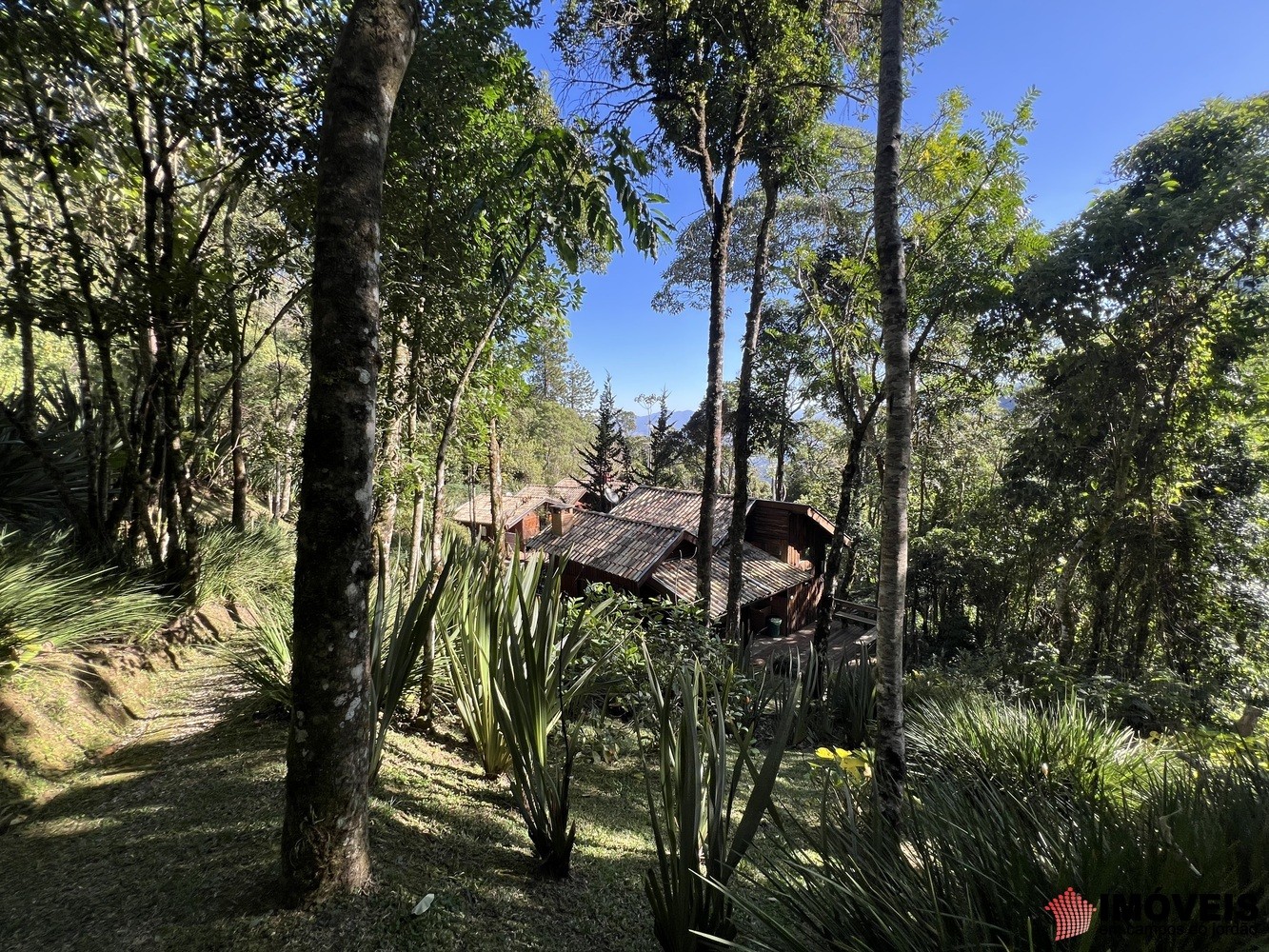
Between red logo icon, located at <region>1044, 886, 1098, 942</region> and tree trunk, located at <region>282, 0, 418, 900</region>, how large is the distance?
6.97ft

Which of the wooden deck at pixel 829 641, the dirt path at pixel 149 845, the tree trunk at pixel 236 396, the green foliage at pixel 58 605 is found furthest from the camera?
the wooden deck at pixel 829 641

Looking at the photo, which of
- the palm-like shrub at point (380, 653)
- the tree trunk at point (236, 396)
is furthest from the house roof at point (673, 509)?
the palm-like shrub at point (380, 653)

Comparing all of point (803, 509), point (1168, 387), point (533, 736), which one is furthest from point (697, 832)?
point (803, 509)

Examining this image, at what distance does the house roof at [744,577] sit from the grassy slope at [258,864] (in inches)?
408

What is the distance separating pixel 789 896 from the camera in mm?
1730

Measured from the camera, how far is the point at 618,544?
16.1 meters

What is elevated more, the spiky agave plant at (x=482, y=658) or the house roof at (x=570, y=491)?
the house roof at (x=570, y=491)

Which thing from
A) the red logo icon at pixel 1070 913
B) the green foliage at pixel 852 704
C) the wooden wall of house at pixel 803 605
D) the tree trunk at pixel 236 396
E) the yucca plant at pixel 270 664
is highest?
the tree trunk at pixel 236 396

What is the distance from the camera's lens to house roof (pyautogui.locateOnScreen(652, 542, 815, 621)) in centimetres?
1427

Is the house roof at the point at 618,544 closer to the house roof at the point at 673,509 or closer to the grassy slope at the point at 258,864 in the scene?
the house roof at the point at 673,509

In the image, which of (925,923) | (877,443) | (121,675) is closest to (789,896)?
(925,923)

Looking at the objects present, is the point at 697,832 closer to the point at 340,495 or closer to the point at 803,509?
the point at 340,495

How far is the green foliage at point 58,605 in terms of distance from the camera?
310 cm

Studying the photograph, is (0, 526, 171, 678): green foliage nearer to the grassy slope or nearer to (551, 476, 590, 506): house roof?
the grassy slope
